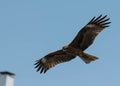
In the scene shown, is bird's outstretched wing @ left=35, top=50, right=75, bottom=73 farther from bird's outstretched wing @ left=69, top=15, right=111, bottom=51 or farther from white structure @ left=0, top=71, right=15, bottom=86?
white structure @ left=0, top=71, right=15, bottom=86

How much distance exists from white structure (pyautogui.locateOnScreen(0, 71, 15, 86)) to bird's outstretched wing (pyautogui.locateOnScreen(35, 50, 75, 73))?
102 ft

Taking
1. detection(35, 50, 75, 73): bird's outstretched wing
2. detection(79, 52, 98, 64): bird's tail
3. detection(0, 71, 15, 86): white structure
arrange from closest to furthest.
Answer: detection(79, 52, 98, 64): bird's tail, detection(35, 50, 75, 73): bird's outstretched wing, detection(0, 71, 15, 86): white structure

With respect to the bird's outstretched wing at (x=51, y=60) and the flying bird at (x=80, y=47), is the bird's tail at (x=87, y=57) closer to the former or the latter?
the flying bird at (x=80, y=47)

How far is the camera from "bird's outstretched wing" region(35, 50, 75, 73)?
2259 cm

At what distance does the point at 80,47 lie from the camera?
21453 millimetres

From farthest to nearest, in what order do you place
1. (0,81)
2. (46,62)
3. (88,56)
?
(0,81), (46,62), (88,56)

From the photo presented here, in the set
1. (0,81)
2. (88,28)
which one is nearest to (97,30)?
(88,28)

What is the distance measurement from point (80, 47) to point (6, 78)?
→ 3473cm

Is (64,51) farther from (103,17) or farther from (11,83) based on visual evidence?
(11,83)

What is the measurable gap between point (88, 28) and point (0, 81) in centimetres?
3393

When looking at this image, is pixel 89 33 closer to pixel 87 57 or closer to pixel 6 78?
pixel 87 57

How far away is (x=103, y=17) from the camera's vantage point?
22.6 m

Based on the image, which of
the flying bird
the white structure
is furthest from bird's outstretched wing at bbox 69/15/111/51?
the white structure

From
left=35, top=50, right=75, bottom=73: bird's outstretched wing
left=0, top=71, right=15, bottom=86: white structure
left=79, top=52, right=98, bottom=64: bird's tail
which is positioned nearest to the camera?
left=79, top=52, right=98, bottom=64: bird's tail
